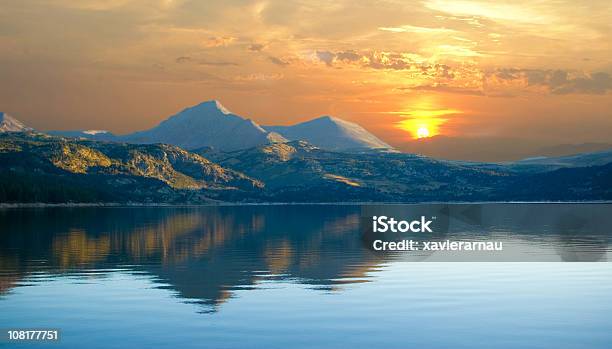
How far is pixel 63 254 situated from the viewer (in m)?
118

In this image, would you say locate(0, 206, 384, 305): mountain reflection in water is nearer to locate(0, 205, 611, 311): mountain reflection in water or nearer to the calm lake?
locate(0, 205, 611, 311): mountain reflection in water

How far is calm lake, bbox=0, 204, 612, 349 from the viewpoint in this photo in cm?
5288

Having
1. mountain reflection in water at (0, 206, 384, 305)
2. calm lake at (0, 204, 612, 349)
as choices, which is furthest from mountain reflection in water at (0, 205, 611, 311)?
calm lake at (0, 204, 612, 349)

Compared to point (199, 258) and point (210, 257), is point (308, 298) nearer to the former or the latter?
point (199, 258)

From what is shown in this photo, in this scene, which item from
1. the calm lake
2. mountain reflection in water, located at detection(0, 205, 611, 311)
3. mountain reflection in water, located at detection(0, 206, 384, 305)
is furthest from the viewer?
mountain reflection in water, located at detection(0, 206, 384, 305)

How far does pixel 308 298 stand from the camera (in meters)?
70.6

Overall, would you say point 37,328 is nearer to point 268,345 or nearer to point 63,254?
point 268,345

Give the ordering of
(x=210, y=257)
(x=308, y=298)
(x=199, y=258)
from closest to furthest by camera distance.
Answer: (x=308, y=298), (x=199, y=258), (x=210, y=257)

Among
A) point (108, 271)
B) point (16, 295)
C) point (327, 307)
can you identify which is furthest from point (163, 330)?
point (108, 271)

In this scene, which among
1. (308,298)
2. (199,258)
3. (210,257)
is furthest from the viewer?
(210,257)

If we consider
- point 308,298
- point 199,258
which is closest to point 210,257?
point 199,258

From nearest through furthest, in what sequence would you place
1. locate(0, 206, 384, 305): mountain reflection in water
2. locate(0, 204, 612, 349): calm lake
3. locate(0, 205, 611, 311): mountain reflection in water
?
locate(0, 204, 612, 349): calm lake → locate(0, 205, 611, 311): mountain reflection in water → locate(0, 206, 384, 305): mountain reflection in water

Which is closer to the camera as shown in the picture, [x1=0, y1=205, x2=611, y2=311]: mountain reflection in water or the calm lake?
the calm lake

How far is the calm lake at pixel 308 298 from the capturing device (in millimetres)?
52875
